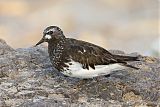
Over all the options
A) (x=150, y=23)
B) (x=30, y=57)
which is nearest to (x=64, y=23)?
(x=150, y=23)

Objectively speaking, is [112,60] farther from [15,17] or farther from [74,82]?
[15,17]

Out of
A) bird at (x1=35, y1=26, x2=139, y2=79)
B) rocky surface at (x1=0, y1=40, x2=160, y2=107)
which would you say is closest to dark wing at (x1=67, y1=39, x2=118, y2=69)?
bird at (x1=35, y1=26, x2=139, y2=79)

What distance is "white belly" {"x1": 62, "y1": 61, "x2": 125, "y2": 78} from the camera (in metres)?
7.41

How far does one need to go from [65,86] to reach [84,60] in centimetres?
39

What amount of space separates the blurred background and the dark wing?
803cm

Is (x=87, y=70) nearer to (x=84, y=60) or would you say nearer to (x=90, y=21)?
(x=84, y=60)

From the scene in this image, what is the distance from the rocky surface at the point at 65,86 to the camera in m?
6.81

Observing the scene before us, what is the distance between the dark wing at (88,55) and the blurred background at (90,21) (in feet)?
26.4

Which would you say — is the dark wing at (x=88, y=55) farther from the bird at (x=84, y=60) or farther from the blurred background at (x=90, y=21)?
the blurred background at (x=90, y=21)

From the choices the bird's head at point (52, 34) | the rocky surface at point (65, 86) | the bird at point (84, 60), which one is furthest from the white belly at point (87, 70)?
the bird's head at point (52, 34)

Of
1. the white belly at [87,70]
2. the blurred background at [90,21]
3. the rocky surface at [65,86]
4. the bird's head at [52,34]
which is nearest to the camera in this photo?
the rocky surface at [65,86]

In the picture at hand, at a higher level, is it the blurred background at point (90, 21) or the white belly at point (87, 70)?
the blurred background at point (90, 21)

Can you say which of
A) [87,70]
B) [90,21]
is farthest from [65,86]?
[90,21]

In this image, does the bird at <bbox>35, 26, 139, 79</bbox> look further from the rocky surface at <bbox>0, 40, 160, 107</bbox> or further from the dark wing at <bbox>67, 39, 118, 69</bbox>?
the rocky surface at <bbox>0, 40, 160, 107</bbox>
